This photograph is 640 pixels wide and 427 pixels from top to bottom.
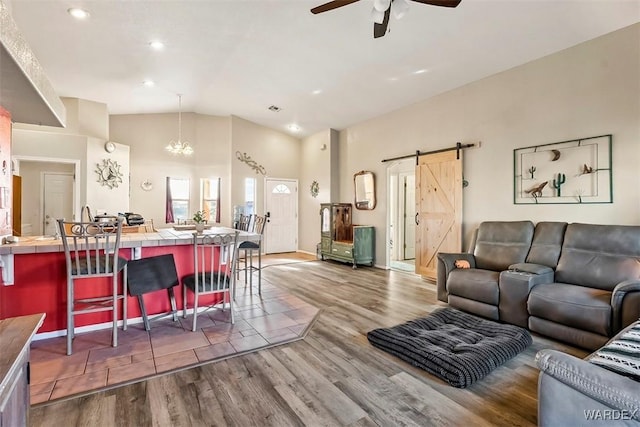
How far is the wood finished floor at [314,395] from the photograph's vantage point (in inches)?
72.6

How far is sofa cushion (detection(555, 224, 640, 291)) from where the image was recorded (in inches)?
115

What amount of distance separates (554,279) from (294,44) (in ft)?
13.8

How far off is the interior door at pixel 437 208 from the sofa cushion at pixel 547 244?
1.18 metres

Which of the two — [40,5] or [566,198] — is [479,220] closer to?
[566,198]

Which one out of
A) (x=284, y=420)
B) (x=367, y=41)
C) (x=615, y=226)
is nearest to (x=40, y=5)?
(x=367, y=41)

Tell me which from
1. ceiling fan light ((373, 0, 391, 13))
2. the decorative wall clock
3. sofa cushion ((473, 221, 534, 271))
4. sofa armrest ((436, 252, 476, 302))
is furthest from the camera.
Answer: the decorative wall clock

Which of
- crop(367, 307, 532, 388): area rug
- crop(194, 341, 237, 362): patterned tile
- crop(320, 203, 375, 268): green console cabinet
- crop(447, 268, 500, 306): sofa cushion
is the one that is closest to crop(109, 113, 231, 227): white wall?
crop(320, 203, 375, 268): green console cabinet

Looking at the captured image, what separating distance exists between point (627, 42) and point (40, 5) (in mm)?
6028

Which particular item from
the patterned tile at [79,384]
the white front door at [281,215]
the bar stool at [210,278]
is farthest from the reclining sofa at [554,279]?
the white front door at [281,215]

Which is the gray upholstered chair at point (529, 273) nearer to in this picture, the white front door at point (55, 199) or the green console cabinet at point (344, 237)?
the green console cabinet at point (344, 237)

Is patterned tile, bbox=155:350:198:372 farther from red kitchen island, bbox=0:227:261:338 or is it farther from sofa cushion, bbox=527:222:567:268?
sofa cushion, bbox=527:222:567:268

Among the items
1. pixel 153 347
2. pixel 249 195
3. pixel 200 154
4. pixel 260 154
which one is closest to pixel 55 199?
pixel 200 154

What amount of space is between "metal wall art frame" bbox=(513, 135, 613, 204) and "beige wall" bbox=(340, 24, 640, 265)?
7 centimetres

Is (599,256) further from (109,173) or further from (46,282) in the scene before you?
(109,173)
